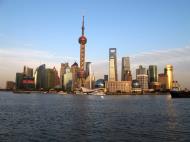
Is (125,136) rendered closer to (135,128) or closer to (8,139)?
(135,128)

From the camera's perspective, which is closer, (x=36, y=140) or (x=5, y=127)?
(x=36, y=140)

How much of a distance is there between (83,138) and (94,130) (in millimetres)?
8159

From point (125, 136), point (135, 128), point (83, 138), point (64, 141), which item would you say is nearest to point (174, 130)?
point (135, 128)

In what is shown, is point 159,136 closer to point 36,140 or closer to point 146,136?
point 146,136

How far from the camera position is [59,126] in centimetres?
5806

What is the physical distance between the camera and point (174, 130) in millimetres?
53625

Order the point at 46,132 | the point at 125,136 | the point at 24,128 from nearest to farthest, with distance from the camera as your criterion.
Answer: the point at 125,136
the point at 46,132
the point at 24,128

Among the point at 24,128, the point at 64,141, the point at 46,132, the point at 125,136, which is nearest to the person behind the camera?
the point at 64,141

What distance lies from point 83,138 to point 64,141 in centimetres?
373

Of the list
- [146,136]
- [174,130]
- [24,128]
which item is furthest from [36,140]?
[174,130]

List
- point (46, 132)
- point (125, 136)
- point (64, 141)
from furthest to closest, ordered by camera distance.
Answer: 1. point (46, 132)
2. point (125, 136)
3. point (64, 141)

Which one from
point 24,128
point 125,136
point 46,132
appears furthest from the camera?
point 24,128

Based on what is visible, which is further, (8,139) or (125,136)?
(125,136)

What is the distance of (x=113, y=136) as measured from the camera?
47312 mm
